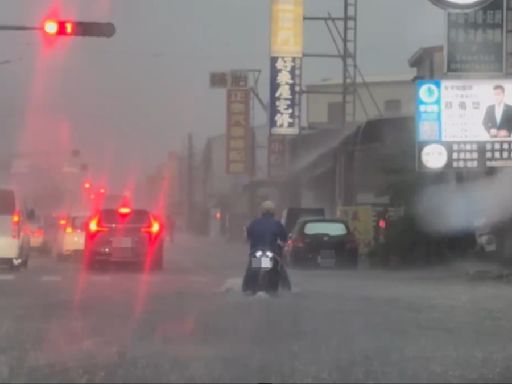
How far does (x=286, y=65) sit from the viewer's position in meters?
37.9

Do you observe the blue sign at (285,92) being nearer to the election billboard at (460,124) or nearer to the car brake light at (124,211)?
the election billboard at (460,124)

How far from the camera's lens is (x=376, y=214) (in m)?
33.4

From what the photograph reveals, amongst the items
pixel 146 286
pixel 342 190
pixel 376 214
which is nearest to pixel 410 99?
pixel 342 190

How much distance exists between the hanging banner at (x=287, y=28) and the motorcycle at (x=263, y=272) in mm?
22347

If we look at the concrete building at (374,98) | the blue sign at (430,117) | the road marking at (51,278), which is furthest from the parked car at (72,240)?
the concrete building at (374,98)

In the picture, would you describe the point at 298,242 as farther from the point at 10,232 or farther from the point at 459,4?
the point at 459,4

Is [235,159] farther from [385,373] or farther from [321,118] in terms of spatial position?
[385,373]

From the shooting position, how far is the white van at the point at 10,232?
2391 cm

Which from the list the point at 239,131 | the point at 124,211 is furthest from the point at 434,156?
the point at 239,131

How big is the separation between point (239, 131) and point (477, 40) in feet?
94.9

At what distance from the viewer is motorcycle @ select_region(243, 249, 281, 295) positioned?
15.7m

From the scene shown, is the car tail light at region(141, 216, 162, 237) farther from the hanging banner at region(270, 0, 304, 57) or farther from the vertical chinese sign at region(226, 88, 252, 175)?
the vertical chinese sign at region(226, 88, 252, 175)

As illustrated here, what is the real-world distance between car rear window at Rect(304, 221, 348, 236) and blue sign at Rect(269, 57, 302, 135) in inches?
478

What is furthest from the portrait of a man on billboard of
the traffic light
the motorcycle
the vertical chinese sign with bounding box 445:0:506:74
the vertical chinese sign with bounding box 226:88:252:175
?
the vertical chinese sign with bounding box 226:88:252:175
